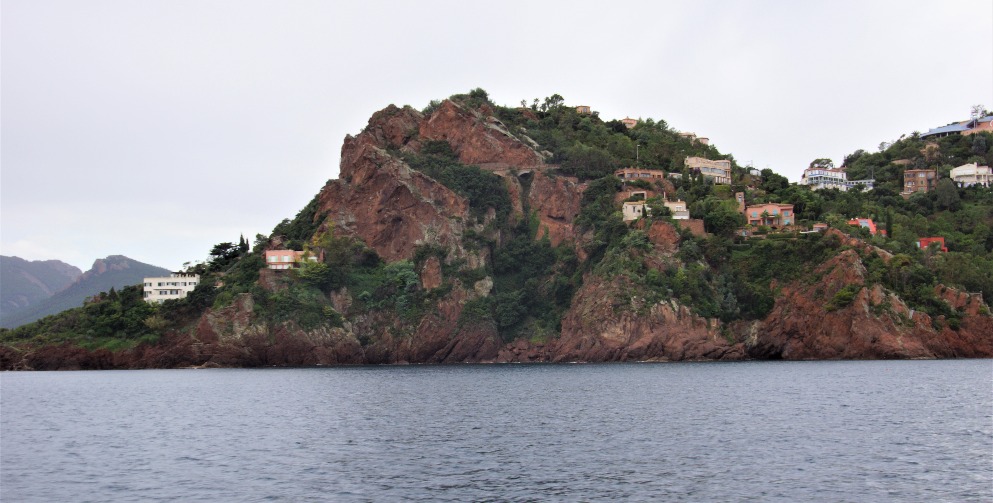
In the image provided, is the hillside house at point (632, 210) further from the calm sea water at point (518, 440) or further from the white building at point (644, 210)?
the calm sea water at point (518, 440)

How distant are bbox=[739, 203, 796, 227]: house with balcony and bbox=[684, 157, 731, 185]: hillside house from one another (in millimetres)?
15847

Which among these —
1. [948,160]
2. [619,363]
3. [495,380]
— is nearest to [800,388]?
[495,380]

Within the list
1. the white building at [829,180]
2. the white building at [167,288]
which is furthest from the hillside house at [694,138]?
the white building at [167,288]

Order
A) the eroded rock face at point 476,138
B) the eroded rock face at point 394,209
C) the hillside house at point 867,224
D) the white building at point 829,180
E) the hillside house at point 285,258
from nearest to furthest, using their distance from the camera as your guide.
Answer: the hillside house at point 867,224, the hillside house at point 285,258, the eroded rock face at point 394,209, the eroded rock face at point 476,138, the white building at point 829,180

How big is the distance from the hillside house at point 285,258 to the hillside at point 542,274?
1735mm

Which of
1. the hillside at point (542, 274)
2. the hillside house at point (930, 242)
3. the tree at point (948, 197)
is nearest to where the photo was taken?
the hillside at point (542, 274)

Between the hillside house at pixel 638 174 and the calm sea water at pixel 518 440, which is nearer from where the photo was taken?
the calm sea water at pixel 518 440

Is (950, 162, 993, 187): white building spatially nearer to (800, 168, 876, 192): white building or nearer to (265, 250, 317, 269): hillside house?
(800, 168, 876, 192): white building

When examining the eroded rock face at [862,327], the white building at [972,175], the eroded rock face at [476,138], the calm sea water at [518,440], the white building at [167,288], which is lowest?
the calm sea water at [518,440]

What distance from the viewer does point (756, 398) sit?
197 ft

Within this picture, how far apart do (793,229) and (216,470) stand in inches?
3448

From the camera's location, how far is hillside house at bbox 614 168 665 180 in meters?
127

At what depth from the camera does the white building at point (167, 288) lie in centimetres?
11838

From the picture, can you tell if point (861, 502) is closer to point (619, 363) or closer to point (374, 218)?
point (619, 363)
